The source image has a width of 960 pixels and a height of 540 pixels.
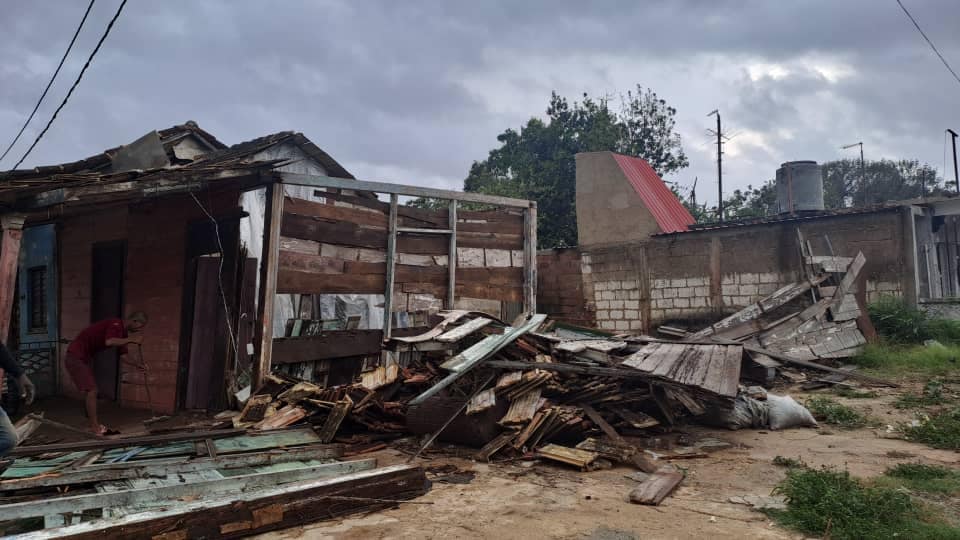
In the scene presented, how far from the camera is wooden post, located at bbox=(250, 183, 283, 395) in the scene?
7156 millimetres

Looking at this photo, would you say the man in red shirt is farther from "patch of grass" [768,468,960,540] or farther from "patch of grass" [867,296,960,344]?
"patch of grass" [867,296,960,344]

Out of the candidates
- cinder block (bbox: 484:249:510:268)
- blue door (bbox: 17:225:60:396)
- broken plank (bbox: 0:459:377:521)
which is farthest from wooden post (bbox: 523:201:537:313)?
blue door (bbox: 17:225:60:396)

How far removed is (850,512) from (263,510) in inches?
139

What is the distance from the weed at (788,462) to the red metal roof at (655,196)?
1000 centimetres

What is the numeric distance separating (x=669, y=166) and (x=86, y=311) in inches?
908

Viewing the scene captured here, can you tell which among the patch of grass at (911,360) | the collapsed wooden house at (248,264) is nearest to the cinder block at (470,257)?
the collapsed wooden house at (248,264)

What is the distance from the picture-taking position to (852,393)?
8156 millimetres

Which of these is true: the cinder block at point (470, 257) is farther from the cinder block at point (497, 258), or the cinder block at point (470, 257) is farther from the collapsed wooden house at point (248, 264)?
the cinder block at point (497, 258)

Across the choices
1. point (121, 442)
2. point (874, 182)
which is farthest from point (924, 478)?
point (874, 182)

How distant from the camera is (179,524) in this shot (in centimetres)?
329

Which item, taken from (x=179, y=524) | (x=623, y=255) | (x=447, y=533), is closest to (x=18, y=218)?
(x=179, y=524)

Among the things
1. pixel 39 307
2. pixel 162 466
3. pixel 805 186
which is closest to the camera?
pixel 162 466

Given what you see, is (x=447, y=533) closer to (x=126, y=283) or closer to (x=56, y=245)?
(x=126, y=283)

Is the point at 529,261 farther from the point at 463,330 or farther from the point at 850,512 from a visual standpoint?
the point at 850,512
